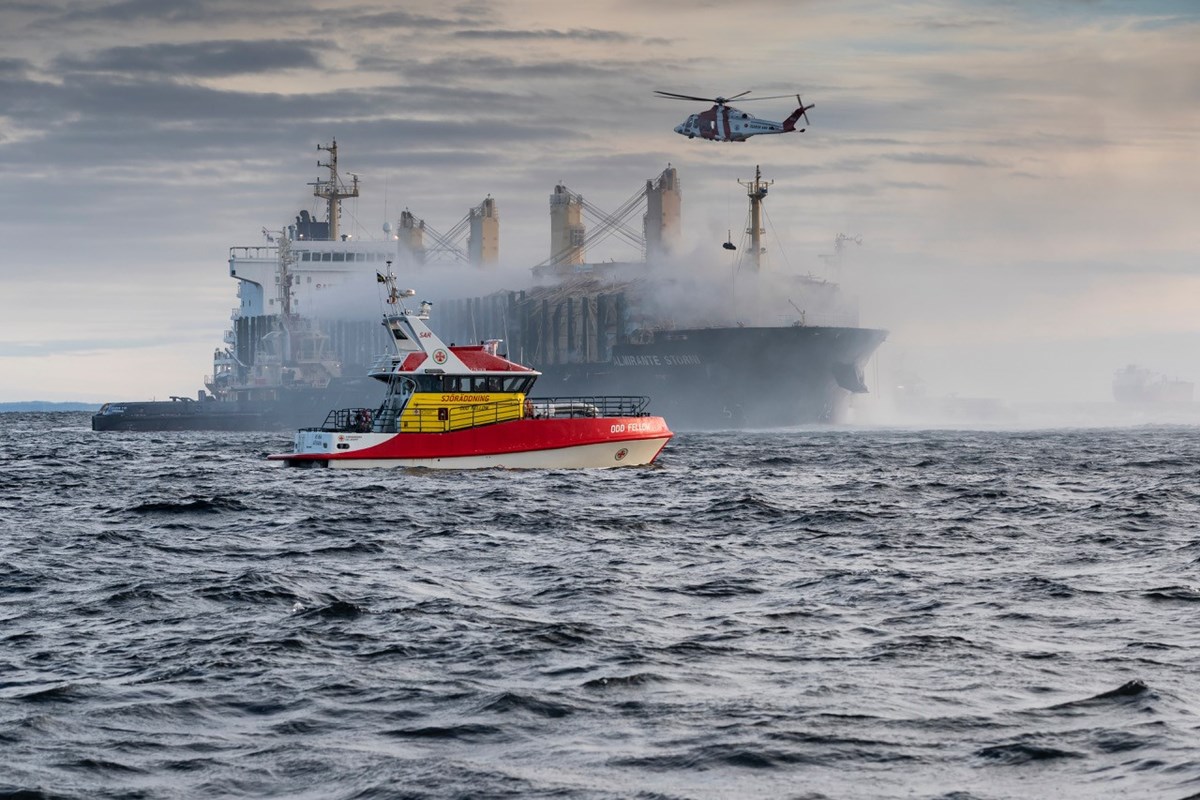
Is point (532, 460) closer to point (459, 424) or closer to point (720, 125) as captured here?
point (459, 424)

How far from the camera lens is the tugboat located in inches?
1699

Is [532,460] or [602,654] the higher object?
[532,460]

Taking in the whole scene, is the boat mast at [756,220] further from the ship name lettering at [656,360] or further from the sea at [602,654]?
the sea at [602,654]

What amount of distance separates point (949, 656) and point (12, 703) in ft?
29.3

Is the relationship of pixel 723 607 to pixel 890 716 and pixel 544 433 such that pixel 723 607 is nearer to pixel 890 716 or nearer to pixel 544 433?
pixel 890 716

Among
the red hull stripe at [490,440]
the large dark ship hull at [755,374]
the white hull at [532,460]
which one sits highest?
the large dark ship hull at [755,374]

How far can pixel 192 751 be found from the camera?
36.8ft

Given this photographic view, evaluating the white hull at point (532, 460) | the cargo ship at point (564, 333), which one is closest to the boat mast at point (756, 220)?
the cargo ship at point (564, 333)

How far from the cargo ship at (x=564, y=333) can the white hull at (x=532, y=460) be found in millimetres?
52033

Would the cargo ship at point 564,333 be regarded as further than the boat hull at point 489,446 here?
Yes

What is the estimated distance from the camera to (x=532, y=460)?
43562 millimetres

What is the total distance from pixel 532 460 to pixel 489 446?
4.75 feet

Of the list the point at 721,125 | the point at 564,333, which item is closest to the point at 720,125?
the point at 721,125

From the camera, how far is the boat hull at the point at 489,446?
4309 centimetres
